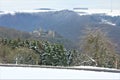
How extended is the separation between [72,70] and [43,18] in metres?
178

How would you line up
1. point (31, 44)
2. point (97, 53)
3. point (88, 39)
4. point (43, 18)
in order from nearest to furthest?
point (97, 53), point (88, 39), point (31, 44), point (43, 18)

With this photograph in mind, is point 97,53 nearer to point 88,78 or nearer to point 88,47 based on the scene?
point 88,47

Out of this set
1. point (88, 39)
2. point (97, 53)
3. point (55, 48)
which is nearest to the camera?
point (97, 53)

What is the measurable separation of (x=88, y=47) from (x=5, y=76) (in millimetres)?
16088

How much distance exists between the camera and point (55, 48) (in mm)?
22156

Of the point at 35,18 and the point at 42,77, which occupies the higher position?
the point at 35,18

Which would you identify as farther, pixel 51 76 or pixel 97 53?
pixel 97 53

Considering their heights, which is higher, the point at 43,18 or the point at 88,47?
the point at 43,18

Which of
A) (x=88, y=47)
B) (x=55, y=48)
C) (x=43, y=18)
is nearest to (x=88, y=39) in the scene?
(x=88, y=47)

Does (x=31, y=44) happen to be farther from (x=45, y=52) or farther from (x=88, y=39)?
(x=88, y=39)

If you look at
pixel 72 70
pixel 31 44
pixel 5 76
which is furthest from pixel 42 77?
pixel 31 44

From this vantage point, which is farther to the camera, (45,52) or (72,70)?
(45,52)

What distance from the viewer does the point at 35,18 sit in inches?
7407

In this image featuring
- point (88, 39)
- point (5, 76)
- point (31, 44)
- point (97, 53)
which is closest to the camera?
point (5, 76)
